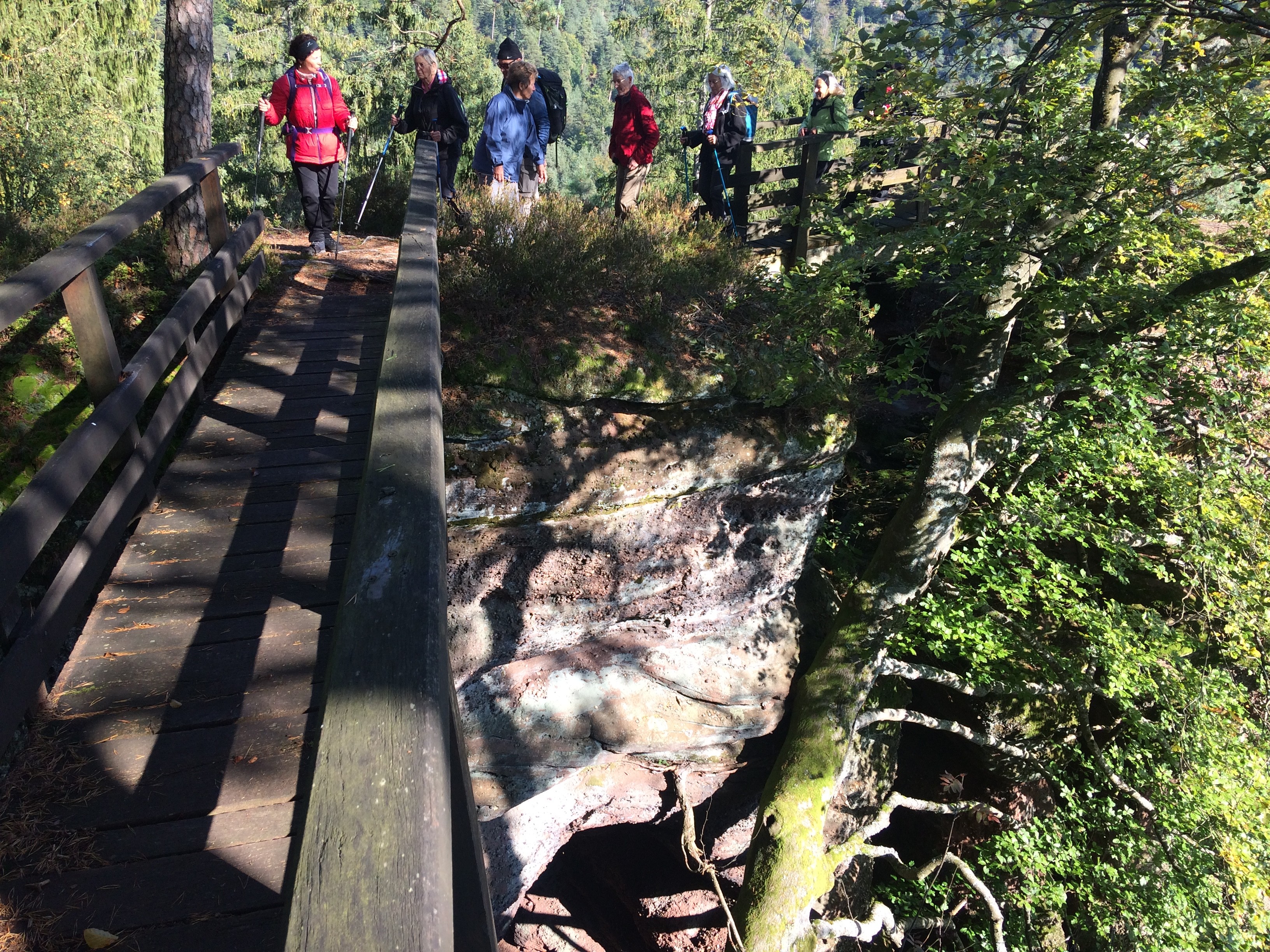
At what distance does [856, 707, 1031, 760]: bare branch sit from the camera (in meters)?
8.55

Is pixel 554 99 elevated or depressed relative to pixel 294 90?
elevated

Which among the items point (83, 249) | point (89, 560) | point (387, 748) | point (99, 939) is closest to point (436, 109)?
point (83, 249)

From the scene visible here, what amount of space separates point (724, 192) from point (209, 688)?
9.22 metres

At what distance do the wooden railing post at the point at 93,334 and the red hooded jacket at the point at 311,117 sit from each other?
181 inches

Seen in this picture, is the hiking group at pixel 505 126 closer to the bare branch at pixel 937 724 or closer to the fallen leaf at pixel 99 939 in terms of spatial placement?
the bare branch at pixel 937 724

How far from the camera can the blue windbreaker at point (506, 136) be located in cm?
803

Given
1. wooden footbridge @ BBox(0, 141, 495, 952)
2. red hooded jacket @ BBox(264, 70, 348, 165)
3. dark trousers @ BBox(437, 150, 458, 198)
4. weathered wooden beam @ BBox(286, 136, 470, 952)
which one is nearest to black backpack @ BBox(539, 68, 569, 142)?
dark trousers @ BBox(437, 150, 458, 198)

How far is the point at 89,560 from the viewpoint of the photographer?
304 cm

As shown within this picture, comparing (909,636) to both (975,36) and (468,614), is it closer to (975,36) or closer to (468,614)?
(468,614)

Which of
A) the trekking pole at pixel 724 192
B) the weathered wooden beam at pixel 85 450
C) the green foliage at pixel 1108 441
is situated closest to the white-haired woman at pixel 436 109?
the trekking pole at pixel 724 192

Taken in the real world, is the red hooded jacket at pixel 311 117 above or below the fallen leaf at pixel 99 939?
above

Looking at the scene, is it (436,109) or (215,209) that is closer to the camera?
(215,209)

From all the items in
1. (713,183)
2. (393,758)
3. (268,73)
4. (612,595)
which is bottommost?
(612,595)

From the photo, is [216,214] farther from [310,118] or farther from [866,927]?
[866,927]
